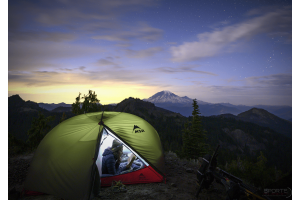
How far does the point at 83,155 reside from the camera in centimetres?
607

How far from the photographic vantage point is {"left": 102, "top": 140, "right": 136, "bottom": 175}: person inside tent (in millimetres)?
7307

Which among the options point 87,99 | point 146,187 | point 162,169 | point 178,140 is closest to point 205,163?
point 162,169

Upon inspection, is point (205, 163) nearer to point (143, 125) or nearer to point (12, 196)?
point (143, 125)

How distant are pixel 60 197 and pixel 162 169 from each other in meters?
4.39

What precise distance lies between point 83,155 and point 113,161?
1.83 meters

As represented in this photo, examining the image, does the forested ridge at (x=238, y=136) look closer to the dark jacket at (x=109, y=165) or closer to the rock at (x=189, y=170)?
the rock at (x=189, y=170)

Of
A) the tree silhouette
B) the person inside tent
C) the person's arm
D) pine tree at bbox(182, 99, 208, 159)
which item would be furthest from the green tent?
pine tree at bbox(182, 99, 208, 159)

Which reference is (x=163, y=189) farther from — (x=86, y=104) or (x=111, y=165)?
(x=86, y=104)

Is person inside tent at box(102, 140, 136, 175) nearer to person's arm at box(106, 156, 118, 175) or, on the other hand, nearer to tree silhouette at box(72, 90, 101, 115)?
person's arm at box(106, 156, 118, 175)

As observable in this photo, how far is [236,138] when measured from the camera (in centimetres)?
15800

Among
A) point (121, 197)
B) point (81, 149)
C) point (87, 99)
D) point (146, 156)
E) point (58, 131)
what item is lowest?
point (121, 197)

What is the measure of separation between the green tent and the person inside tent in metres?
0.46

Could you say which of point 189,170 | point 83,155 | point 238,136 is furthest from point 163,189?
point 238,136

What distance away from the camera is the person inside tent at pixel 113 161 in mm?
7307
